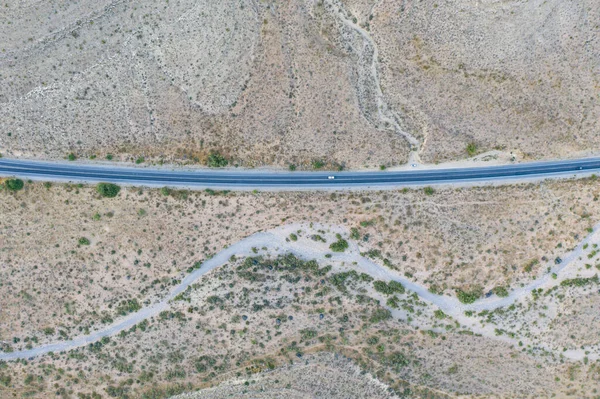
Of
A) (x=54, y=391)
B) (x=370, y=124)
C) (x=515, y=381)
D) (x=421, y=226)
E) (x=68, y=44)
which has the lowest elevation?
(x=54, y=391)

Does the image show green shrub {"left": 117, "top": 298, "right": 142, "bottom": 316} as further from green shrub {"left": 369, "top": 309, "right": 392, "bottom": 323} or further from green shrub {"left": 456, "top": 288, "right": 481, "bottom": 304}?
green shrub {"left": 456, "top": 288, "right": 481, "bottom": 304}

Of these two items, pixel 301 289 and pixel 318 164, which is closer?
pixel 318 164

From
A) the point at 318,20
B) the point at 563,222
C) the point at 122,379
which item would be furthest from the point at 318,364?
the point at 318,20

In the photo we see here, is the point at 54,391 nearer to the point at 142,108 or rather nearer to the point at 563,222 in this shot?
the point at 142,108

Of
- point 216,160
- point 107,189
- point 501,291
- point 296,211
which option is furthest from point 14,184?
point 501,291

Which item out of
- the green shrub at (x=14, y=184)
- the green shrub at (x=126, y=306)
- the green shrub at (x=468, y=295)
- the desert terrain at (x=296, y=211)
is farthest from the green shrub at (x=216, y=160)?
the green shrub at (x=468, y=295)

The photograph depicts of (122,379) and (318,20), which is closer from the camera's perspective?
(318,20)

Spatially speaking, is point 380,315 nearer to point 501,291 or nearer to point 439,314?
point 439,314
